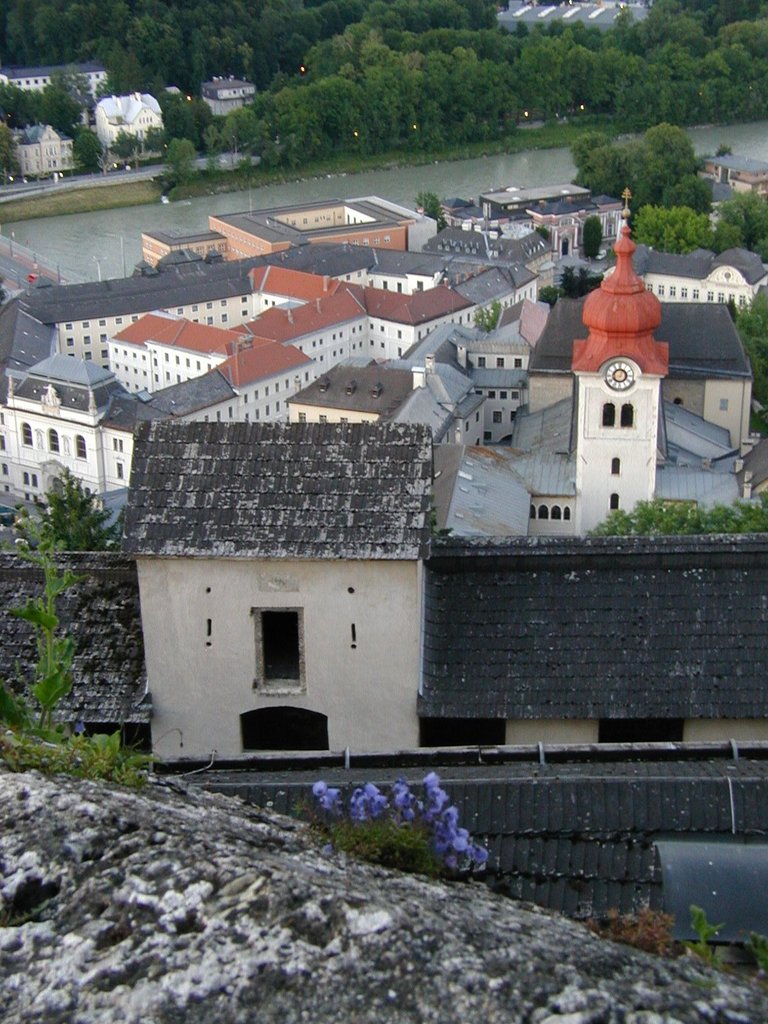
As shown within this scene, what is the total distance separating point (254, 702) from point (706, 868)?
3203 millimetres

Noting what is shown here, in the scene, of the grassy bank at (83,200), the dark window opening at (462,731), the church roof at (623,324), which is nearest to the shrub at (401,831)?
the dark window opening at (462,731)

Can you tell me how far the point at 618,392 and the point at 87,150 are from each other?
54.3 m

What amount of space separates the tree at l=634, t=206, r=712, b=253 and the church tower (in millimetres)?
30898

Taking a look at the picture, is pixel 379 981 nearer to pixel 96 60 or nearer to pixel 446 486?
pixel 446 486

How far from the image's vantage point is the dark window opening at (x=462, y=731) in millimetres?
7887

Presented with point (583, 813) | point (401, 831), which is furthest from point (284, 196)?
point (401, 831)

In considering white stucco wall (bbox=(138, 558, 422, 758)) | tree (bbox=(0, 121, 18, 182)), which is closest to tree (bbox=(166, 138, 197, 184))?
tree (bbox=(0, 121, 18, 182))

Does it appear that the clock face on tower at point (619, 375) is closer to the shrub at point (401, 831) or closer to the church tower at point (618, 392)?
the church tower at point (618, 392)

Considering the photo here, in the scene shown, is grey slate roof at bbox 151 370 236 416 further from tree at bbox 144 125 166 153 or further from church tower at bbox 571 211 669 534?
tree at bbox 144 125 166 153

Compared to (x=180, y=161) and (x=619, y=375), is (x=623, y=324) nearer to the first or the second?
(x=619, y=375)

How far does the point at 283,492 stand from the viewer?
25.5ft

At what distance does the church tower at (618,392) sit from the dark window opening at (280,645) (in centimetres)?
1595

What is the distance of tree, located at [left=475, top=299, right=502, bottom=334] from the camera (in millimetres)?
44741

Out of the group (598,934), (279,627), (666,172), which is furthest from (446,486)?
(666,172)
